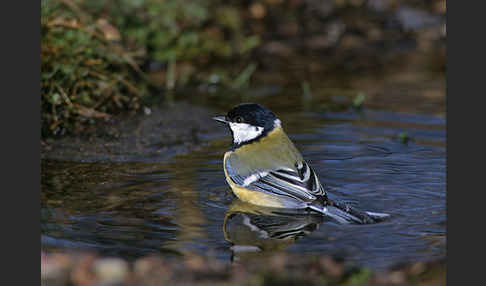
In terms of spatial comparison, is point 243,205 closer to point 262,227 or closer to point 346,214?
point 262,227

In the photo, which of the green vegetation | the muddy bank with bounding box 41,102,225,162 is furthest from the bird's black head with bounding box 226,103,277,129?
the green vegetation

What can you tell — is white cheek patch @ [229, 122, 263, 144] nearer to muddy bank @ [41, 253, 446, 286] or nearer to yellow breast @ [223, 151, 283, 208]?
yellow breast @ [223, 151, 283, 208]

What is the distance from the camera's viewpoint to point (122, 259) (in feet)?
13.0

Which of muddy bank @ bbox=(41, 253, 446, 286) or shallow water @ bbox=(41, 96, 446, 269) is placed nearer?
muddy bank @ bbox=(41, 253, 446, 286)

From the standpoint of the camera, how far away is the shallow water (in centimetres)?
423

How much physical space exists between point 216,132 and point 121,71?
4.56ft

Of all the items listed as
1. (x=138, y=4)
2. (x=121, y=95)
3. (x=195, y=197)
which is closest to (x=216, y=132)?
(x=121, y=95)

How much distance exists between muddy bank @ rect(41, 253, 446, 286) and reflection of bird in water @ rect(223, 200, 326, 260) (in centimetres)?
38

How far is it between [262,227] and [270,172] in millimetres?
482

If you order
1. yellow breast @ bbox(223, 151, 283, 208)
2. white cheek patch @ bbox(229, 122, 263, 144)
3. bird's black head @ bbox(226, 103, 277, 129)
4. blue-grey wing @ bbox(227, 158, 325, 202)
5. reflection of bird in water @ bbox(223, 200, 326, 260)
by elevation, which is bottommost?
reflection of bird in water @ bbox(223, 200, 326, 260)

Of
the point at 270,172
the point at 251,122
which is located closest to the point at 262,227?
the point at 270,172

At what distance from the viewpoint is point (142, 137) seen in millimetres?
6820

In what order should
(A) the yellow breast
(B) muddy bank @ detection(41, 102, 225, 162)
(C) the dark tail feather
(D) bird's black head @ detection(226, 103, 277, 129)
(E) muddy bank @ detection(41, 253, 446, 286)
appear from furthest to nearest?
(B) muddy bank @ detection(41, 102, 225, 162) → (D) bird's black head @ detection(226, 103, 277, 129) → (A) the yellow breast → (C) the dark tail feather → (E) muddy bank @ detection(41, 253, 446, 286)

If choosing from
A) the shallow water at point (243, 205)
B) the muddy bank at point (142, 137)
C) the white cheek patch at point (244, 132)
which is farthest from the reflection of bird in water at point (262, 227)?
the muddy bank at point (142, 137)
